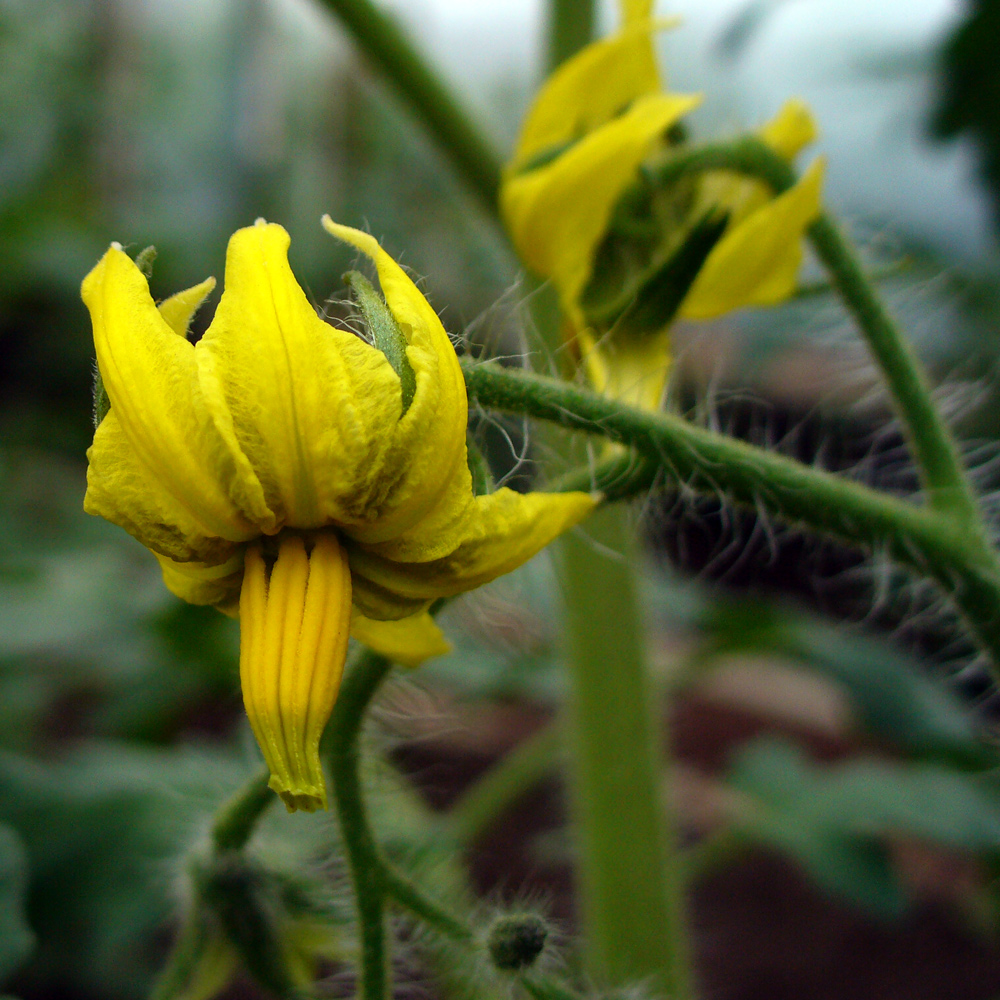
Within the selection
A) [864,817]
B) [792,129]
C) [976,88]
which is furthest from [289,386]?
[976,88]

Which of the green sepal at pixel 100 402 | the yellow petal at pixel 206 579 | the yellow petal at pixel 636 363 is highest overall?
the green sepal at pixel 100 402

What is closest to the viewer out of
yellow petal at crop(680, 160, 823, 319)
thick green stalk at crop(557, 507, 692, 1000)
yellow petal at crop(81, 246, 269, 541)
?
yellow petal at crop(81, 246, 269, 541)

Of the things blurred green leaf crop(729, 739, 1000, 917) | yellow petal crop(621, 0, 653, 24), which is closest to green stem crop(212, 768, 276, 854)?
yellow petal crop(621, 0, 653, 24)

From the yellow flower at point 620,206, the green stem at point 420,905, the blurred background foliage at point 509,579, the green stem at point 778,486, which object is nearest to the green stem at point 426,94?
the blurred background foliage at point 509,579

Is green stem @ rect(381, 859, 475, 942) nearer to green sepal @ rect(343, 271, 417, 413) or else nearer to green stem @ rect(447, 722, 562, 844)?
green sepal @ rect(343, 271, 417, 413)

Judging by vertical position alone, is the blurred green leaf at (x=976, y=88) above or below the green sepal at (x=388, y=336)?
below

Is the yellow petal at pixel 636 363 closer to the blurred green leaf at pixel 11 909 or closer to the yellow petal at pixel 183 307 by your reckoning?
the yellow petal at pixel 183 307
